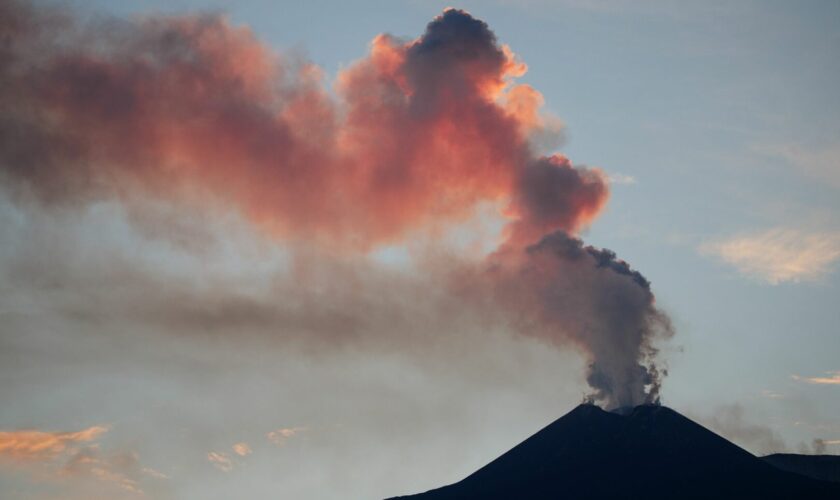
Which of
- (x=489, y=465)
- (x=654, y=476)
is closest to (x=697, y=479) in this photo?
(x=654, y=476)

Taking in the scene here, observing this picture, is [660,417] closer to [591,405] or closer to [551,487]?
[591,405]

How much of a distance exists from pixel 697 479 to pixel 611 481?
1517cm

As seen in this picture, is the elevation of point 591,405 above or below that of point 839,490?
above

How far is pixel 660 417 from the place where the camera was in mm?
192625

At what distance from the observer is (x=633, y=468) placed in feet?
600

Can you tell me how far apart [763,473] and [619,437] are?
2655cm

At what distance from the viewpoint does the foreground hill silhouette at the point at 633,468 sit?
174875 mm

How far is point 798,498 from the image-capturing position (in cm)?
17025

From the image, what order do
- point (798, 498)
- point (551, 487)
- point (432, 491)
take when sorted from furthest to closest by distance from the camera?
point (432, 491) < point (551, 487) < point (798, 498)

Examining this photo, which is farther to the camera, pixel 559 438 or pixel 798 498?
pixel 559 438

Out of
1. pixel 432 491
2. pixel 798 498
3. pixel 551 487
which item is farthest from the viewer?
pixel 432 491

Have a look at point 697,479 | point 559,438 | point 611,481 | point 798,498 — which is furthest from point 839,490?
point 559,438

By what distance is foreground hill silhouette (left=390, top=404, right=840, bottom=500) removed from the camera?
574ft

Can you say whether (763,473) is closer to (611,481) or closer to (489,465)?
(611,481)
